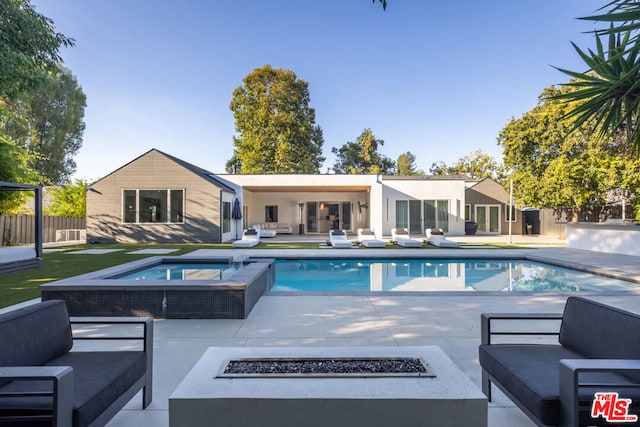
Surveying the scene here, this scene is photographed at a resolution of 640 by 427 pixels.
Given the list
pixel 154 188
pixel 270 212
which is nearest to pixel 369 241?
pixel 270 212

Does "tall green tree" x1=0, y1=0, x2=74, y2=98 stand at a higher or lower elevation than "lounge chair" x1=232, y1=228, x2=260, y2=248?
higher

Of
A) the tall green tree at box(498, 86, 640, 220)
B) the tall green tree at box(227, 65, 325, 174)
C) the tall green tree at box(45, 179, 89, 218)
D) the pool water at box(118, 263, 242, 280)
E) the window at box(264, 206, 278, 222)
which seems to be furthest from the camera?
the tall green tree at box(227, 65, 325, 174)

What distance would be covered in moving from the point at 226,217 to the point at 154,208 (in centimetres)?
350

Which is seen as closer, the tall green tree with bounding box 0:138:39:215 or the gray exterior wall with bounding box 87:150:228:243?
the tall green tree with bounding box 0:138:39:215

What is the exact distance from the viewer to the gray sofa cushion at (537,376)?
1762 mm

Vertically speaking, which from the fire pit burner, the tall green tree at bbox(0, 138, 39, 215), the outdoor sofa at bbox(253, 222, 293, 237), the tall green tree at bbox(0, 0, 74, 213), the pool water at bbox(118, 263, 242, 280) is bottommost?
the pool water at bbox(118, 263, 242, 280)

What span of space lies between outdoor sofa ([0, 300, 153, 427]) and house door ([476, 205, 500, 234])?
77.5ft

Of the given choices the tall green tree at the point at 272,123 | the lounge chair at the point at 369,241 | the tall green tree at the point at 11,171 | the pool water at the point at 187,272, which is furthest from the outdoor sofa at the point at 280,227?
the pool water at the point at 187,272

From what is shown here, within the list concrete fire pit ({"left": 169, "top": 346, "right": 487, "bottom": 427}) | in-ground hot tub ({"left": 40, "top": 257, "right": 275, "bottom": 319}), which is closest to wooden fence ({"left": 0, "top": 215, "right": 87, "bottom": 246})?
in-ground hot tub ({"left": 40, "top": 257, "right": 275, "bottom": 319})

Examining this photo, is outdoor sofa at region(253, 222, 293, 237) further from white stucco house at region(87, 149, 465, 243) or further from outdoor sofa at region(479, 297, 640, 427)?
outdoor sofa at region(479, 297, 640, 427)

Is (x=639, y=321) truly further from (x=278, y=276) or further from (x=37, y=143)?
(x=37, y=143)

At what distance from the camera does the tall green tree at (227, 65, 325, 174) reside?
100ft

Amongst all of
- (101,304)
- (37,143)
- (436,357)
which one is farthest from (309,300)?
(37,143)

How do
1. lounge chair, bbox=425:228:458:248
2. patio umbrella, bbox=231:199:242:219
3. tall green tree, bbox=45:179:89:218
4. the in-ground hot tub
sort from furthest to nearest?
tall green tree, bbox=45:179:89:218
patio umbrella, bbox=231:199:242:219
lounge chair, bbox=425:228:458:248
the in-ground hot tub
